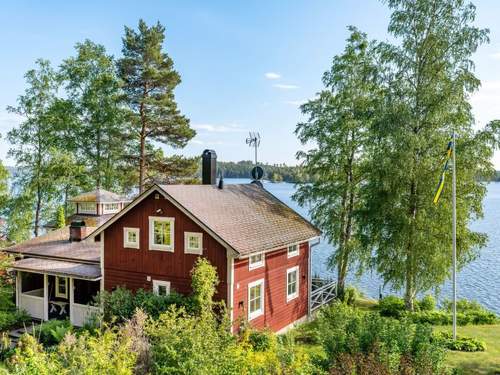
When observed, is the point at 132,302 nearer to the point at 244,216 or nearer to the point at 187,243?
the point at 187,243

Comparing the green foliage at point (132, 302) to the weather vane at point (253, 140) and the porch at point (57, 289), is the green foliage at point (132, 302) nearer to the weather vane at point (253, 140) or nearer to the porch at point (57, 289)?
the porch at point (57, 289)

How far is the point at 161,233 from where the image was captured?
14.4m

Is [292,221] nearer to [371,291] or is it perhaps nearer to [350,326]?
[350,326]

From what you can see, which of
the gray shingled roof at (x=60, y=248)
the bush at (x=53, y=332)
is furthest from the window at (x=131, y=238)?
the bush at (x=53, y=332)

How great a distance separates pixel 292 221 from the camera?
1786 centimetres

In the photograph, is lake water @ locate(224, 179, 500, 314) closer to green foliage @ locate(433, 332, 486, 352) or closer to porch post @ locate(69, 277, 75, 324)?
green foliage @ locate(433, 332, 486, 352)

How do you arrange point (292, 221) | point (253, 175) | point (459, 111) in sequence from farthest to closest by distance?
1. point (253, 175)
2. point (292, 221)
3. point (459, 111)

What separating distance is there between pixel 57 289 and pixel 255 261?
923 centimetres

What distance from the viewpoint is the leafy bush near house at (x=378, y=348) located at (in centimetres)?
749

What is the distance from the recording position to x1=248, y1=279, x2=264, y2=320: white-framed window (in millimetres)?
14066

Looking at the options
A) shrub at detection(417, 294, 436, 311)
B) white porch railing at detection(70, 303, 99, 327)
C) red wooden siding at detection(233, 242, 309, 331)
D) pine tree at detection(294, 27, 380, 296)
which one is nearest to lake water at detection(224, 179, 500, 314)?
shrub at detection(417, 294, 436, 311)

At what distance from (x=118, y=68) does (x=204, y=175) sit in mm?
14898

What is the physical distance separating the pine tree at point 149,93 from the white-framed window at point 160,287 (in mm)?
15816

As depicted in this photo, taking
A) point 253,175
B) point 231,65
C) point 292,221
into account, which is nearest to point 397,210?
point 292,221
